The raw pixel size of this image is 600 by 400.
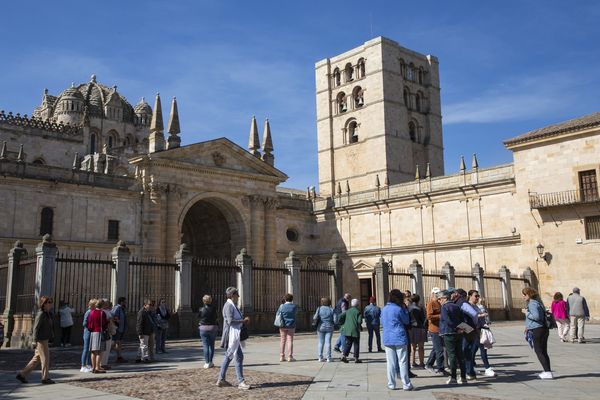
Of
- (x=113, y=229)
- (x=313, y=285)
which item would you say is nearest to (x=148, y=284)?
(x=313, y=285)

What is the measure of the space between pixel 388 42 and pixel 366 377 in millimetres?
50716

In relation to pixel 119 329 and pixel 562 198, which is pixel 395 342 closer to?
pixel 119 329

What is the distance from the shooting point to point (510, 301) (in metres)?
32.5

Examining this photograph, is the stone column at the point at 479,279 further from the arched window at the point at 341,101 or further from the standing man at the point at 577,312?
the arched window at the point at 341,101

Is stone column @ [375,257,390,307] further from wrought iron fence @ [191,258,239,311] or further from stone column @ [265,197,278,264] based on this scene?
stone column @ [265,197,278,264]

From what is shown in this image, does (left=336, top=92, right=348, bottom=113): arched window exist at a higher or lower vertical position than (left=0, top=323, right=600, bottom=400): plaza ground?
higher

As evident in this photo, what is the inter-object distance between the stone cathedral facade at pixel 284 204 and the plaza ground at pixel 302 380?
16.6m

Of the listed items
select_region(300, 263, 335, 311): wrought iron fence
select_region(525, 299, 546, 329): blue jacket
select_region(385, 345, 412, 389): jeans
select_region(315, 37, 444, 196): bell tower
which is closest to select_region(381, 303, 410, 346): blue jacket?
select_region(385, 345, 412, 389): jeans

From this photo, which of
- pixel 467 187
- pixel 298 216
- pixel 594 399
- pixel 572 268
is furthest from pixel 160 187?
pixel 594 399

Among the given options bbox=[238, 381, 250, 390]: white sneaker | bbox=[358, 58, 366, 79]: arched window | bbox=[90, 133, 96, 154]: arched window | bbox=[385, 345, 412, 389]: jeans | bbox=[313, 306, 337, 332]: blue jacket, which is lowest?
bbox=[238, 381, 250, 390]: white sneaker

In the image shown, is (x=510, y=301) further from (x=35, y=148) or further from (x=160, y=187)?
(x=35, y=148)

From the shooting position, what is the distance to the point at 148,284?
23.3 meters

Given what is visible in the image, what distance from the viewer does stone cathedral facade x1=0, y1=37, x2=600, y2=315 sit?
102 ft

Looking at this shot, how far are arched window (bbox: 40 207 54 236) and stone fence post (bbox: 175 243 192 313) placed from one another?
40.8 ft
